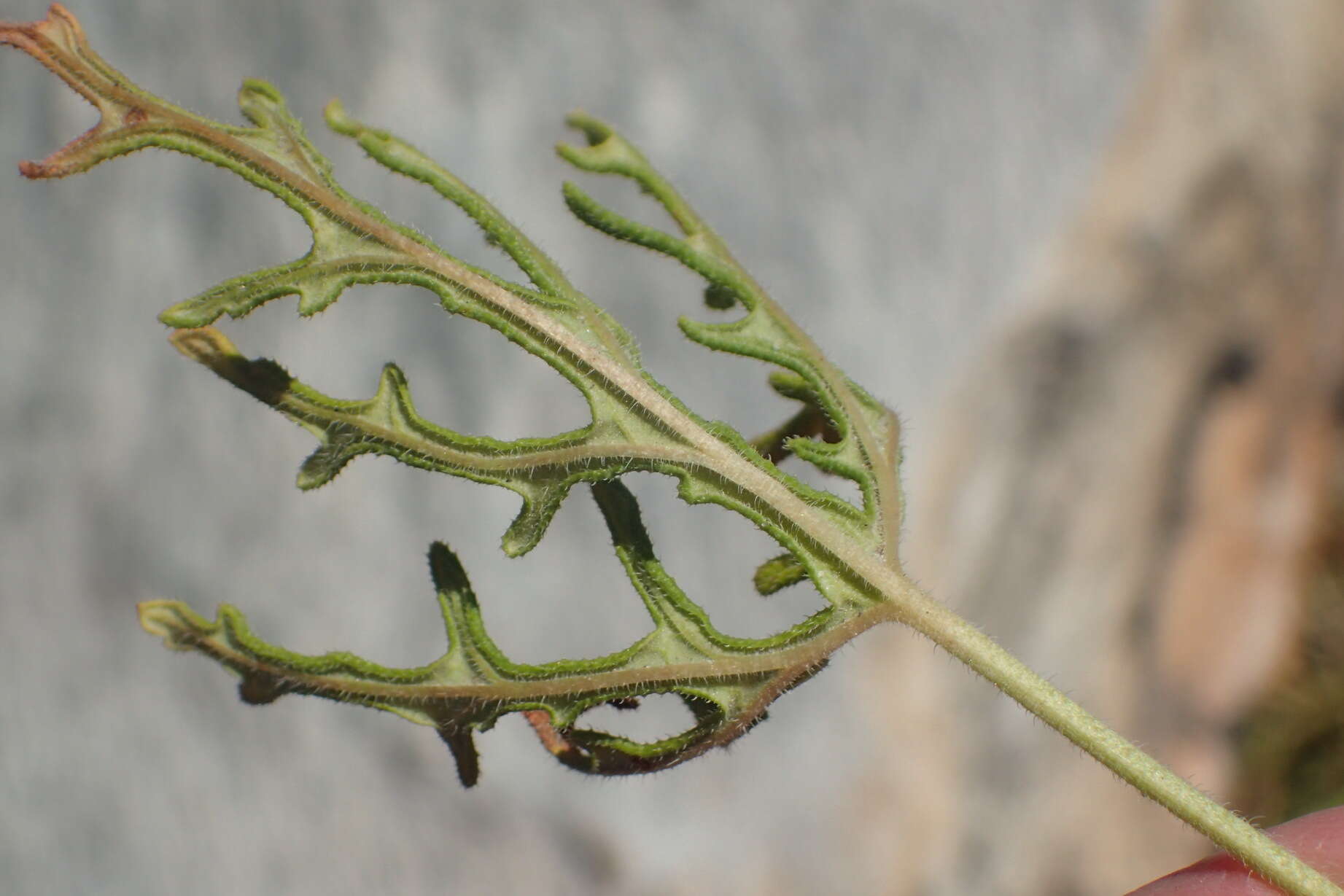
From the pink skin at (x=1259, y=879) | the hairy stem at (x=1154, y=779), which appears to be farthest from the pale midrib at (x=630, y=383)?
the pink skin at (x=1259, y=879)

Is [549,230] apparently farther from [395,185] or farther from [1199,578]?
[1199,578]

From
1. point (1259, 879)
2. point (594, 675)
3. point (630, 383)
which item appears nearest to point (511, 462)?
point (630, 383)

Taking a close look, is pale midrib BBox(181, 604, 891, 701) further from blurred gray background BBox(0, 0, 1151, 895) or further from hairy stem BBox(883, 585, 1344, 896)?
blurred gray background BBox(0, 0, 1151, 895)

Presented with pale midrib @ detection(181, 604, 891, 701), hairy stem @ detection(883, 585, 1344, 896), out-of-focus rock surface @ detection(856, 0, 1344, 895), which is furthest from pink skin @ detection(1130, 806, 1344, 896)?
out-of-focus rock surface @ detection(856, 0, 1344, 895)

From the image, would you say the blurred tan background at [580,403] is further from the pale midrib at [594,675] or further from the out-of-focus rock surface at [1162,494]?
the pale midrib at [594,675]

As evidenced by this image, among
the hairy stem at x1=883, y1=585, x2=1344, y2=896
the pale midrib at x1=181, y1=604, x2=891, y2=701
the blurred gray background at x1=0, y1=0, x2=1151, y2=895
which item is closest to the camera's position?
the hairy stem at x1=883, y1=585, x2=1344, y2=896

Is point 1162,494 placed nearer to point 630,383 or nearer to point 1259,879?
point 1259,879
